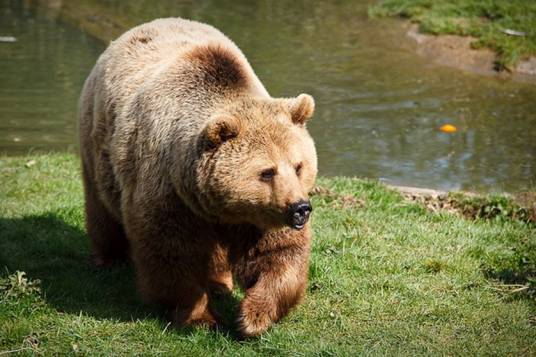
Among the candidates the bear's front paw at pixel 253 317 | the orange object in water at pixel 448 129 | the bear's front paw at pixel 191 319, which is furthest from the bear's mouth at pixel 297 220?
the orange object in water at pixel 448 129

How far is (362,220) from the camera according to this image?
7199mm

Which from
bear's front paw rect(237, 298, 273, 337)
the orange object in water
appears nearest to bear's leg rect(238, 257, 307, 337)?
bear's front paw rect(237, 298, 273, 337)

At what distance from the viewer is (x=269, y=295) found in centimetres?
508

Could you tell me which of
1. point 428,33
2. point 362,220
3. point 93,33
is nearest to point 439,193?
point 362,220

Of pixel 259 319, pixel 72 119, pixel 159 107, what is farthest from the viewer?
pixel 72 119

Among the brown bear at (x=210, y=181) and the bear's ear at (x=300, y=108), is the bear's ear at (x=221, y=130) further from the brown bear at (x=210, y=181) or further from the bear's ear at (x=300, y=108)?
the bear's ear at (x=300, y=108)

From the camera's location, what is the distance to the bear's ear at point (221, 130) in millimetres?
4699

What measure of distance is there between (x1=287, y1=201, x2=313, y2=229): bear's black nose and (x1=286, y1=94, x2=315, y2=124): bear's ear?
0.68 metres

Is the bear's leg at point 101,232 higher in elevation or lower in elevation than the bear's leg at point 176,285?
lower

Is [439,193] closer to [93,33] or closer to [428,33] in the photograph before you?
[428,33]

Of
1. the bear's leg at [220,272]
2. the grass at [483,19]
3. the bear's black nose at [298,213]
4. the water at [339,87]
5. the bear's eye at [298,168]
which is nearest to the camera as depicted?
the bear's black nose at [298,213]

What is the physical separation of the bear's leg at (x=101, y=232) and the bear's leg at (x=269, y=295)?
1.71m

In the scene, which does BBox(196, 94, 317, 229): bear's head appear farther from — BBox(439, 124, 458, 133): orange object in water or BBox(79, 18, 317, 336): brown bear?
BBox(439, 124, 458, 133): orange object in water

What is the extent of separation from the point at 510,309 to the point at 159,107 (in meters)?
→ 2.73
